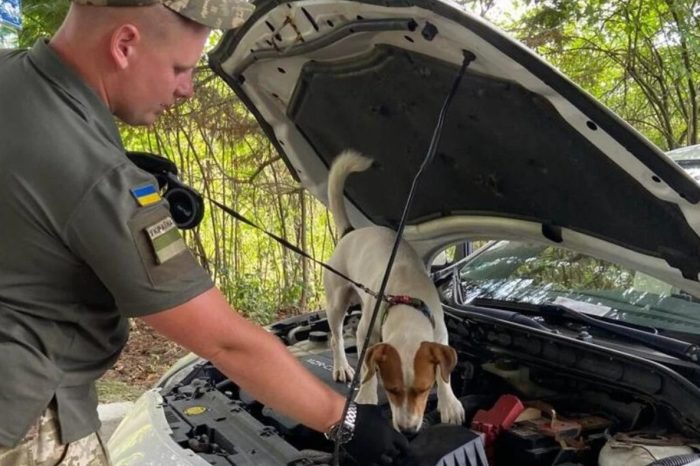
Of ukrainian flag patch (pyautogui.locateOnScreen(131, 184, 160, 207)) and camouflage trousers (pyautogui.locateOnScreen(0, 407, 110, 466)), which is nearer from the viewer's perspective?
ukrainian flag patch (pyautogui.locateOnScreen(131, 184, 160, 207))

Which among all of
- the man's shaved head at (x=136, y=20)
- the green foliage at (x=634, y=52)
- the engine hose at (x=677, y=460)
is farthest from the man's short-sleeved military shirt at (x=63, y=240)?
the green foliage at (x=634, y=52)

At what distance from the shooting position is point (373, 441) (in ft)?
6.01

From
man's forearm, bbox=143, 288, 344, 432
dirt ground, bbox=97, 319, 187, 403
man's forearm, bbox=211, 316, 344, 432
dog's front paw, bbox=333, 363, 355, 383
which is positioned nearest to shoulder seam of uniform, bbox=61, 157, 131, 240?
man's forearm, bbox=143, 288, 344, 432

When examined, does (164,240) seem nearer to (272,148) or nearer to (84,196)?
(84,196)

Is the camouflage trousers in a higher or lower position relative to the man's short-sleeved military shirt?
lower

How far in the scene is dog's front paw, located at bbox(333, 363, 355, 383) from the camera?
299cm

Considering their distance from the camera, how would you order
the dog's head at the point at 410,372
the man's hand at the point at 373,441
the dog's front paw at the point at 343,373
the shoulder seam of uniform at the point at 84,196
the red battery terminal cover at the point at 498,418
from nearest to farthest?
1. the shoulder seam of uniform at the point at 84,196
2. the man's hand at the point at 373,441
3. the red battery terminal cover at the point at 498,418
4. the dog's head at the point at 410,372
5. the dog's front paw at the point at 343,373

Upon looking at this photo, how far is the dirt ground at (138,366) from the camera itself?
5.91 m

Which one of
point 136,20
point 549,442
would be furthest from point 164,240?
point 549,442

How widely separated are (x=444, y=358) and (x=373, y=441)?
3.28 ft

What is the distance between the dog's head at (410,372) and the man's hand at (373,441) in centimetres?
78

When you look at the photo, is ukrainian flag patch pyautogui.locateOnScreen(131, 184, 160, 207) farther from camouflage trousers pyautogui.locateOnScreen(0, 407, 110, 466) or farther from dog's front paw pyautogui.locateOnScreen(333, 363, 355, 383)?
dog's front paw pyautogui.locateOnScreen(333, 363, 355, 383)

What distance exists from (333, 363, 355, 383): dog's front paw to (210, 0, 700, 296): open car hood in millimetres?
705

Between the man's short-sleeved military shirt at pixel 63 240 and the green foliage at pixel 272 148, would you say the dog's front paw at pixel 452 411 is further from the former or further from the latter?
the green foliage at pixel 272 148
